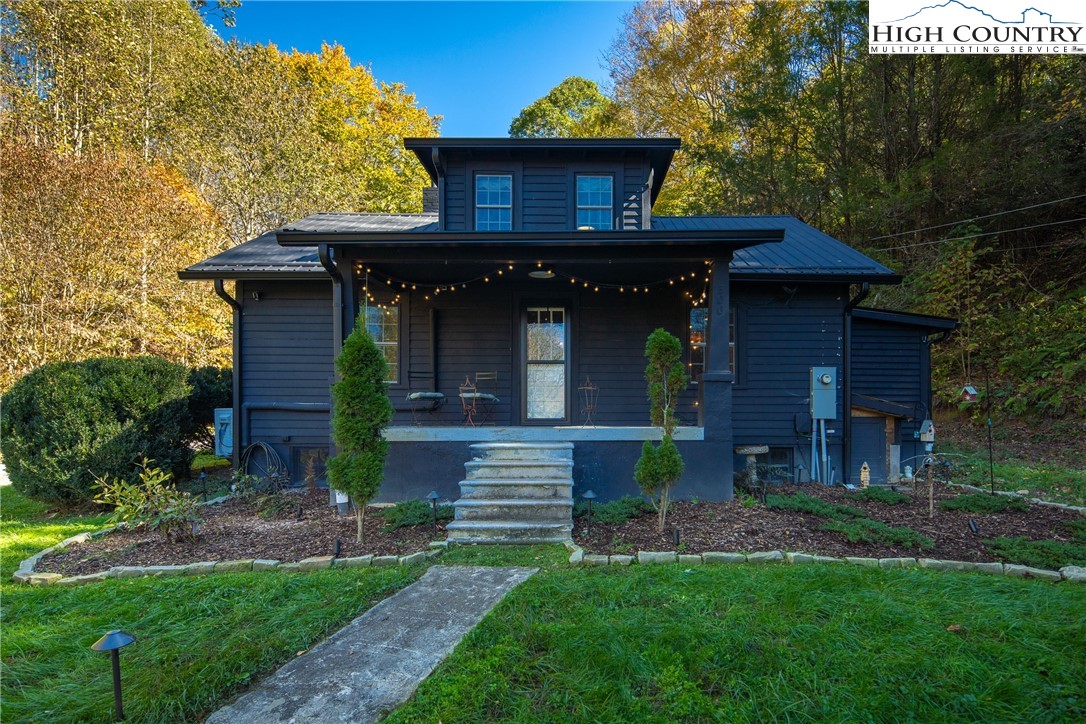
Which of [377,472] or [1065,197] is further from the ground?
[1065,197]

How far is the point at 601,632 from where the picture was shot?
272 cm

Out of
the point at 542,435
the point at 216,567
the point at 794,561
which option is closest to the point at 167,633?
the point at 216,567

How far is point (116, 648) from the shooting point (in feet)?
6.75

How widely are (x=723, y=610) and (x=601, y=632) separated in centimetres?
84

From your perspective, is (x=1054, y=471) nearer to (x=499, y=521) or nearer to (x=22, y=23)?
(x=499, y=521)

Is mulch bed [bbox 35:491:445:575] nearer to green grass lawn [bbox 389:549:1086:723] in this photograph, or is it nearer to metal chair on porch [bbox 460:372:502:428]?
green grass lawn [bbox 389:549:1086:723]

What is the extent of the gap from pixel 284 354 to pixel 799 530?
23.9ft

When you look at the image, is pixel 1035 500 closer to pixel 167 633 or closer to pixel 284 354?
pixel 167 633

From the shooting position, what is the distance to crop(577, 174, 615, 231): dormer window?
26.7 ft

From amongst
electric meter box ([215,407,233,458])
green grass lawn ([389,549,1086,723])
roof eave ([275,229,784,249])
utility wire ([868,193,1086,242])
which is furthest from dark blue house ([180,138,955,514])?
utility wire ([868,193,1086,242])

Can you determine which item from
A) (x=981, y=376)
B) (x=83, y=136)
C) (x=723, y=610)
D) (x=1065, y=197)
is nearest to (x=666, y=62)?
(x=1065, y=197)

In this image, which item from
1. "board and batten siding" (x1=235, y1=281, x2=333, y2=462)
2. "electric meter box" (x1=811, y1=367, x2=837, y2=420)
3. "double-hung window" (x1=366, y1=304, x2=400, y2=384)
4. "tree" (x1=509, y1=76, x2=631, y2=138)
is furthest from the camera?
"tree" (x1=509, y1=76, x2=631, y2=138)

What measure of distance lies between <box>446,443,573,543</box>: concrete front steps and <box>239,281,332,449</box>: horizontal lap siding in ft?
10.8

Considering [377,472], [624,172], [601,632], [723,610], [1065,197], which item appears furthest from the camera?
[1065,197]
